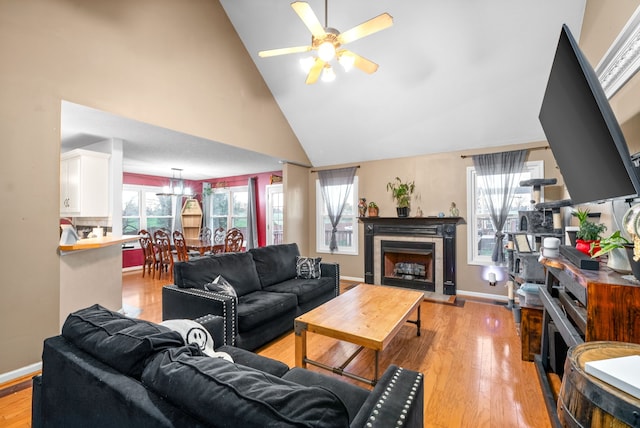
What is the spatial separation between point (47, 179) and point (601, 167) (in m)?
3.95

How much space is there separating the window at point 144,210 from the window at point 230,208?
1082 mm

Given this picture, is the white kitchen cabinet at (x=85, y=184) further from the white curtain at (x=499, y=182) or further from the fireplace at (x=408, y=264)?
the white curtain at (x=499, y=182)

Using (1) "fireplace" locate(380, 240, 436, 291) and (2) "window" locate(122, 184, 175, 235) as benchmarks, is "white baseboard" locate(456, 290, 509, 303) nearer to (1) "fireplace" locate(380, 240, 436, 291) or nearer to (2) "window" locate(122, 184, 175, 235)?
(1) "fireplace" locate(380, 240, 436, 291)

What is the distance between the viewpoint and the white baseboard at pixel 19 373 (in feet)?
7.15

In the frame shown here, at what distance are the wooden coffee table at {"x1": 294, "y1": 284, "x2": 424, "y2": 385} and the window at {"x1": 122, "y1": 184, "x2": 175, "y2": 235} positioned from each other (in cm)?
614

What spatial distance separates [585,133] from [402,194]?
3294 mm

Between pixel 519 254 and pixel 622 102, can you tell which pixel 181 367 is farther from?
pixel 519 254

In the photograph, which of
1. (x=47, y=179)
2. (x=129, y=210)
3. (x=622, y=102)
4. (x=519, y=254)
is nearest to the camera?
(x=622, y=102)

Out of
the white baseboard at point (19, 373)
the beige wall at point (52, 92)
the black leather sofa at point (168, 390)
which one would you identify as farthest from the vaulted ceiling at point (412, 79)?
the black leather sofa at point (168, 390)

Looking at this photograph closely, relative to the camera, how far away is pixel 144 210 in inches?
271

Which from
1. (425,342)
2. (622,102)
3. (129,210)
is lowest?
(425,342)

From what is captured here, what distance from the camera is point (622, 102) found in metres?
2.02

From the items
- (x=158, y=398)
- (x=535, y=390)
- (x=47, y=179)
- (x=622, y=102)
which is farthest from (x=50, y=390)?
(x=622, y=102)

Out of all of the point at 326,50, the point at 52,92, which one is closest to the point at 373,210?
the point at 326,50
